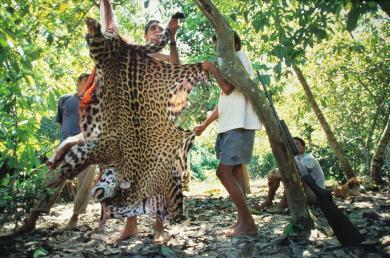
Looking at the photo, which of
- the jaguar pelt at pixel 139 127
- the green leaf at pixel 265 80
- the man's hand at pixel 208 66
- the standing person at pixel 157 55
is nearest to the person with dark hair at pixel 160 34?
the standing person at pixel 157 55

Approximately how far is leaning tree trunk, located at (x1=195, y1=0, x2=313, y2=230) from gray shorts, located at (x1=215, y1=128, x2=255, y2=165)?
11.2 inches

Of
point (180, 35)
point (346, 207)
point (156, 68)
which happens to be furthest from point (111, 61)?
point (180, 35)

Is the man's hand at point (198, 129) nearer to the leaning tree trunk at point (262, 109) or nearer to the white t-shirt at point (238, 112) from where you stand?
the white t-shirt at point (238, 112)

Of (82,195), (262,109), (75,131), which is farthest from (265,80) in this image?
(82,195)

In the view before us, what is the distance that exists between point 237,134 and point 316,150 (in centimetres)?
1068

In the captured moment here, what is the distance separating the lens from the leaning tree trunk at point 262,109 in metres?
3.87

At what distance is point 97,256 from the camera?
3.59 meters

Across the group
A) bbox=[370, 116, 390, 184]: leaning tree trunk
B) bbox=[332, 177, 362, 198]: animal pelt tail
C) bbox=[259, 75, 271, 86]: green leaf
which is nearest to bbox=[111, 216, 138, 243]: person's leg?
bbox=[259, 75, 271, 86]: green leaf

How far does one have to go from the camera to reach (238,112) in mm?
4066

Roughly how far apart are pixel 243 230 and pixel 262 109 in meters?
1.21

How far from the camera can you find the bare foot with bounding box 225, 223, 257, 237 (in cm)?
403

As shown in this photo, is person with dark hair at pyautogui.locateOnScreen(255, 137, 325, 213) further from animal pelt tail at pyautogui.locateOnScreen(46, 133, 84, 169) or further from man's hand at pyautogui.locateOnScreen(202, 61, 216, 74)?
animal pelt tail at pyautogui.locateOnScreen(46, 133, 84, 169)

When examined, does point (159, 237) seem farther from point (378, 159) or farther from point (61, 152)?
point (378, 159)

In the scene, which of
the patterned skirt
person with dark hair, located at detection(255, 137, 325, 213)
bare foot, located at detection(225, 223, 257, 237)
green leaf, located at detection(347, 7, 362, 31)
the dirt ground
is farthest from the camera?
person with dark hair, located at detection(255, 137, 325, 213)
